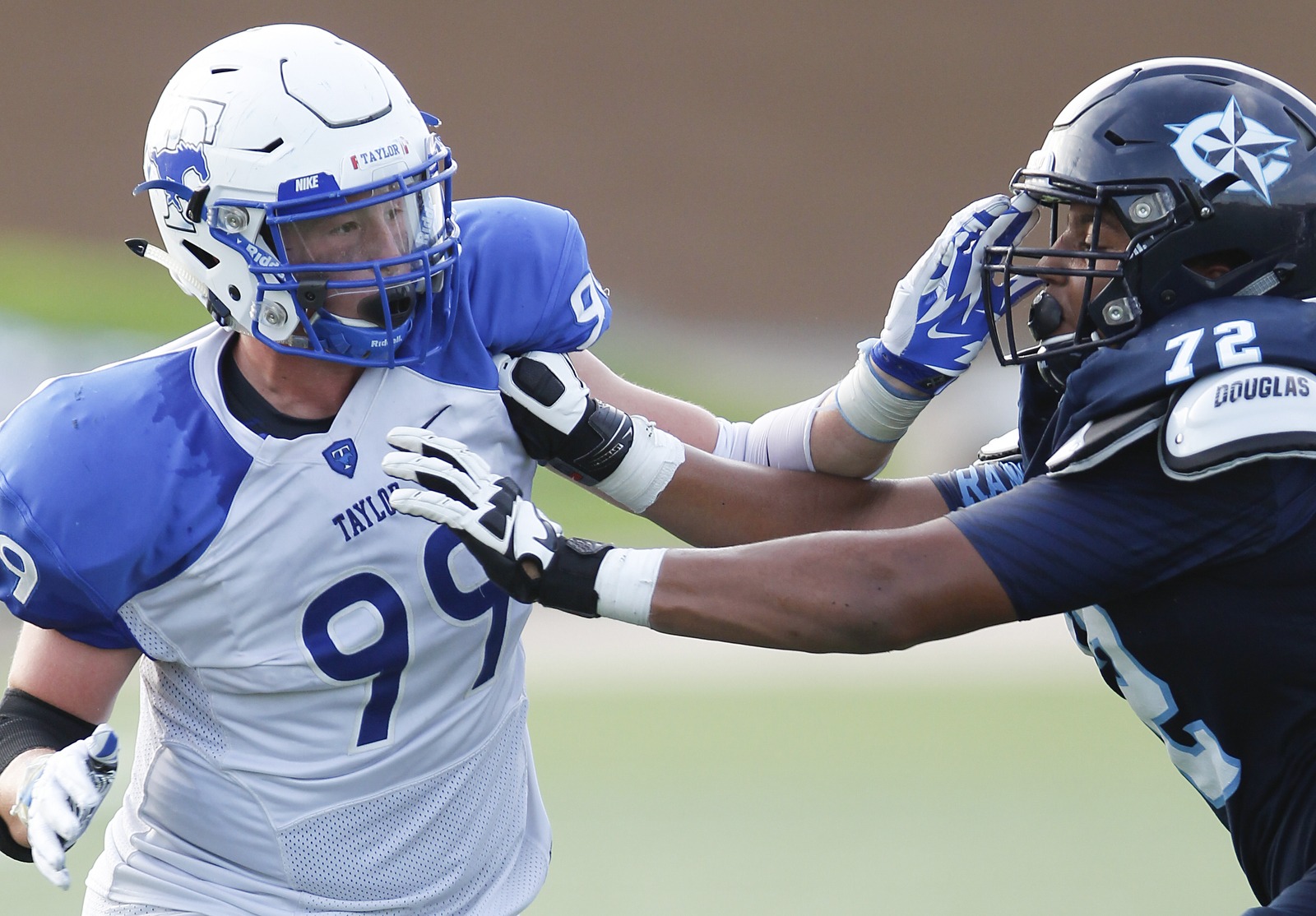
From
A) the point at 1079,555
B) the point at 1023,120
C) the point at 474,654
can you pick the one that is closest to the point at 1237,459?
the point at 1079,555

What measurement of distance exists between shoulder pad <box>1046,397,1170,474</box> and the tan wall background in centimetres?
1346

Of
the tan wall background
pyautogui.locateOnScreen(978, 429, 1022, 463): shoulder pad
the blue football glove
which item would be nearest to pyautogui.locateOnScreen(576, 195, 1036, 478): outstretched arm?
the blue football glove

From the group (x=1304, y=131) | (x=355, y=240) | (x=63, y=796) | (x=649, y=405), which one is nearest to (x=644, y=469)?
(x=649, y=405)

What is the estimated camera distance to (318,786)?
2.64 meters

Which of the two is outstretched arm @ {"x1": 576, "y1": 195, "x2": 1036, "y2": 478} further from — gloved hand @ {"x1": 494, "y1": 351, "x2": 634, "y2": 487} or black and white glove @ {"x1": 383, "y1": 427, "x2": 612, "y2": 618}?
black and white glove @ {"x1": 383, "y1": 427, "x2": 612, "y2": 618}

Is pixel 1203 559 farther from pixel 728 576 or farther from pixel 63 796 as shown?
pixel 63 796

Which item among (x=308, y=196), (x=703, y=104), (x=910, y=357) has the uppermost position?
(x=308, y=196)

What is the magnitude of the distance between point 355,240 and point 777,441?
1145 millimetres

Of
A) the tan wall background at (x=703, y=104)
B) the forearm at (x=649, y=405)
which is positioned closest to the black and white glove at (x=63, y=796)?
the forearm at (x=649, y=405)

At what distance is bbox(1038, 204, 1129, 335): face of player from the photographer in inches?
101

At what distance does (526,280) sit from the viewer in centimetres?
278

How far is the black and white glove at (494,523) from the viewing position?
237 cm

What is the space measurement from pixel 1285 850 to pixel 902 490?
1123mm

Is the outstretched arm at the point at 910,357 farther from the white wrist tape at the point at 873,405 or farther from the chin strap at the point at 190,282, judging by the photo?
the chin strap at the point at 190,282
